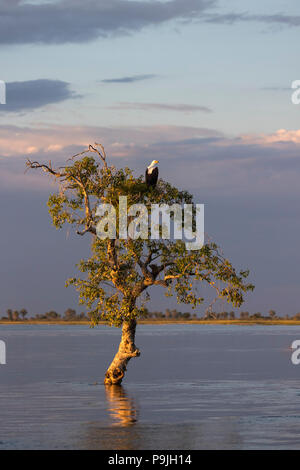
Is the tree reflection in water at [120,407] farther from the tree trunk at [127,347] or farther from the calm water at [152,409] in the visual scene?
the tree trunk at [127,347]

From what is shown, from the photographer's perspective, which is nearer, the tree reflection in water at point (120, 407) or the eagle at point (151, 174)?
the tree reflection in water at point (120, 407)

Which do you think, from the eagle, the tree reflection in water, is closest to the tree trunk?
the tree reflection in water

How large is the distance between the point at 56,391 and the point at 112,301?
22.2 feet

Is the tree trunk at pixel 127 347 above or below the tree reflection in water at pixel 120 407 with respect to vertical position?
above

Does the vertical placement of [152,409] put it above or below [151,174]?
below

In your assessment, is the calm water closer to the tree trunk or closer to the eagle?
the tree trunk

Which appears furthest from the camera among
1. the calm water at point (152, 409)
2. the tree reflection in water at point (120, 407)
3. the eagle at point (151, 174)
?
the eagle at point (151, 174)

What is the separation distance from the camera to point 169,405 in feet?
133

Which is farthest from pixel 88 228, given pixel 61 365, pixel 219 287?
pixel 61 365

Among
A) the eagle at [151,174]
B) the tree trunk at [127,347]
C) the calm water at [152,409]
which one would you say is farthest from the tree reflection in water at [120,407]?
the eagle at [151,174]

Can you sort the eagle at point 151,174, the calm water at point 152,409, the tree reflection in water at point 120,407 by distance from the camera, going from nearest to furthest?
1. the calm water at point 152,409
2. the tree reflection in water at point 120,407
3. the eagle at point 151,174

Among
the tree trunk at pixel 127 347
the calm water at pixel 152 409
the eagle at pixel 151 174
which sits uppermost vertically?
the eagle at pixel 151 174

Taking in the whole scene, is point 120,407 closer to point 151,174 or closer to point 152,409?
point 152,409

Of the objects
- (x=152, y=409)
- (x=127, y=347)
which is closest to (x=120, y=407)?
(x=152, y=409)
